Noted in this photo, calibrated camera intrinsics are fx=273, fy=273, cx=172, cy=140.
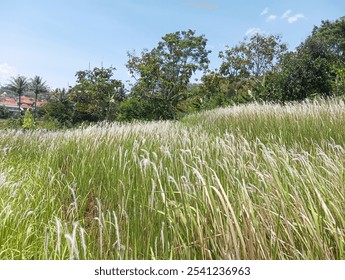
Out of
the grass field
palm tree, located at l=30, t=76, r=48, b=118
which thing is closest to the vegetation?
the grass field

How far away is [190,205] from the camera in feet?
5.91

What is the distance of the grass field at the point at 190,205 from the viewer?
1381mm

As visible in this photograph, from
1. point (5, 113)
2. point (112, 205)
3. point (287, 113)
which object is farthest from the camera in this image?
point (5, 113)

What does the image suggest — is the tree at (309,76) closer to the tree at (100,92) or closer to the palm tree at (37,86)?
the tree at (100,92)

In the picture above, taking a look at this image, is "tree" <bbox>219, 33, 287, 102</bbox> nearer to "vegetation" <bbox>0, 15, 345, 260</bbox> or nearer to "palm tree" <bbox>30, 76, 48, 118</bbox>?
"vegetation" <bbox>0, 15, 345, 260</bbox>

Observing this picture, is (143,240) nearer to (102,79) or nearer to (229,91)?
(102,79)

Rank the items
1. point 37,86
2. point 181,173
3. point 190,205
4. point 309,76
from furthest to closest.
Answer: point 37,86 < point 309,76 < point 181,173 < point 190,205

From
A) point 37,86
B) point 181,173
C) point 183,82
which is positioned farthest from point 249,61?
point 37,86

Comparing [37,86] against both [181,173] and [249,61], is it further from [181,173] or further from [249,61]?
[181,173]

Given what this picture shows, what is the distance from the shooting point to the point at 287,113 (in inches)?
220

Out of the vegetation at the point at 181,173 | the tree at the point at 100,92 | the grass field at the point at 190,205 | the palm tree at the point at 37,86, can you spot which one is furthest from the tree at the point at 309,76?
the palm tree at the point at 37,86

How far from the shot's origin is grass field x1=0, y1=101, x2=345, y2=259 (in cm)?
138
